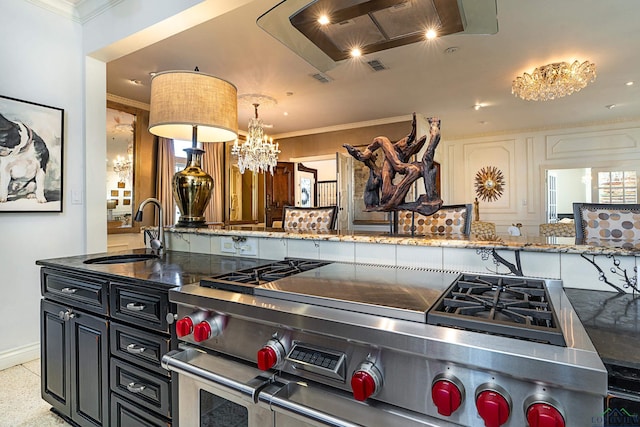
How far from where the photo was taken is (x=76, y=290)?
4.82 feet

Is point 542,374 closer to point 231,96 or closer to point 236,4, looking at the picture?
point 231,96

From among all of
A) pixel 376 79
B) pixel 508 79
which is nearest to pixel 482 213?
pixel 508 79

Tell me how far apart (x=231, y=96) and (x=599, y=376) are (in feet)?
6.41

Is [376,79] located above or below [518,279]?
above

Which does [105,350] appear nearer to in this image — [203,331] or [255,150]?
[203,331]

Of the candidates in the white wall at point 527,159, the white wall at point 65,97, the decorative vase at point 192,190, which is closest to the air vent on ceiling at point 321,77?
the white wall at point 65,97

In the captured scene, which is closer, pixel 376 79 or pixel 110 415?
pixel 110 415

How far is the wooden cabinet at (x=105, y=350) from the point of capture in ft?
3.85

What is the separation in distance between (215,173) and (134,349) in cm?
465

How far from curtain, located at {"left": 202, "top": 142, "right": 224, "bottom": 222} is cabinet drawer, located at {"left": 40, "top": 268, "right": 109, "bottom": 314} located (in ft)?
12.4

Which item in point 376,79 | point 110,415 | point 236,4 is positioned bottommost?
point 110,415

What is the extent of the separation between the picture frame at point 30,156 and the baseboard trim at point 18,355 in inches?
40.7

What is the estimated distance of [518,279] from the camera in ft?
3.37

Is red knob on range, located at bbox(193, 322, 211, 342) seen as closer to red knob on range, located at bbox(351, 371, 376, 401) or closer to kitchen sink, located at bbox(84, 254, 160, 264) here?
red knob on range, located at bbox(351, 371, 376, 401)
